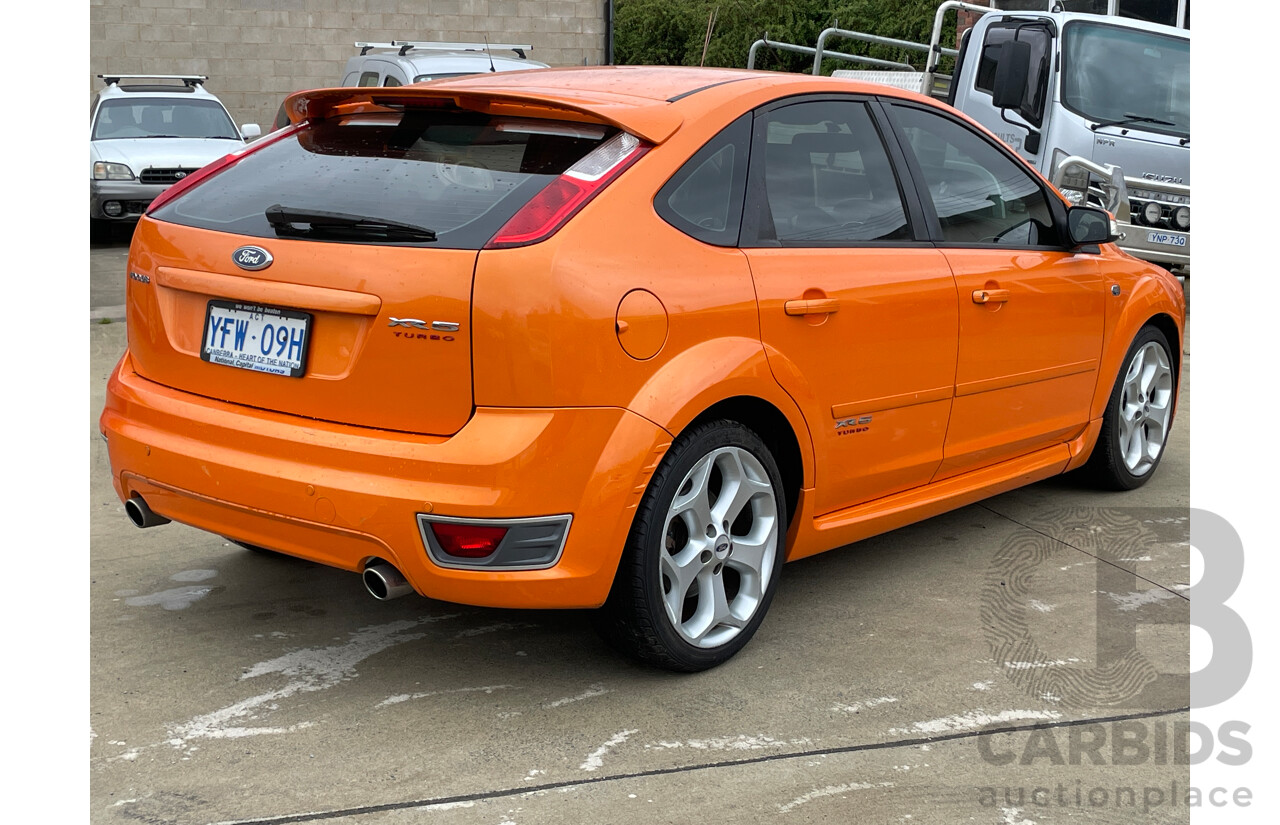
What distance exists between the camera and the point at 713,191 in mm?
3645

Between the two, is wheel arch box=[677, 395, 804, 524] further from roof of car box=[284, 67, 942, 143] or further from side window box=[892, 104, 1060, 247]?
side window box=[892, 104, 1060, 247]

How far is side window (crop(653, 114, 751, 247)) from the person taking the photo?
3518 mm

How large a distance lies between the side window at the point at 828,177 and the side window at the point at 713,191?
108 mm

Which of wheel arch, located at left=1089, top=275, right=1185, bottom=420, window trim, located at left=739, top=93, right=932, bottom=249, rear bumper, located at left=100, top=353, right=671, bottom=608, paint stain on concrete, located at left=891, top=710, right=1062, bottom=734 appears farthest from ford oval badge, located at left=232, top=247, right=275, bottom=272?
wheel arch, located at left=1089, top=275, right=1185, bottom=420

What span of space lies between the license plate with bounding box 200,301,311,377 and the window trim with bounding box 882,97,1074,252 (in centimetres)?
207

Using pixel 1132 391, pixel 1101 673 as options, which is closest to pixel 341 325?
pixel 1101 673

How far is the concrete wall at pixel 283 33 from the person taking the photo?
2069 centimetres

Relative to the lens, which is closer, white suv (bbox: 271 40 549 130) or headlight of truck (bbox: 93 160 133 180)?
white suv (bbox: 271 40 549 130)

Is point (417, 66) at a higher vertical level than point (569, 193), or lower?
higher

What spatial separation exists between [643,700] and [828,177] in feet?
5.50

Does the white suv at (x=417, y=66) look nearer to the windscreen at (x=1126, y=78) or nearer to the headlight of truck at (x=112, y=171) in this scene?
the headlight of truck at (x=112, y=171)

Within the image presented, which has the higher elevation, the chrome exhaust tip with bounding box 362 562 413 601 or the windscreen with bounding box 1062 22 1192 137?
the windscreen with bounding box 1062 22 1192 137

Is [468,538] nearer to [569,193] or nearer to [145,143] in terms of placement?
[569,193]

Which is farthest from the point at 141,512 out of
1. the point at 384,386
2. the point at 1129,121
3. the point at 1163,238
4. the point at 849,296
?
the point at 1129,121
